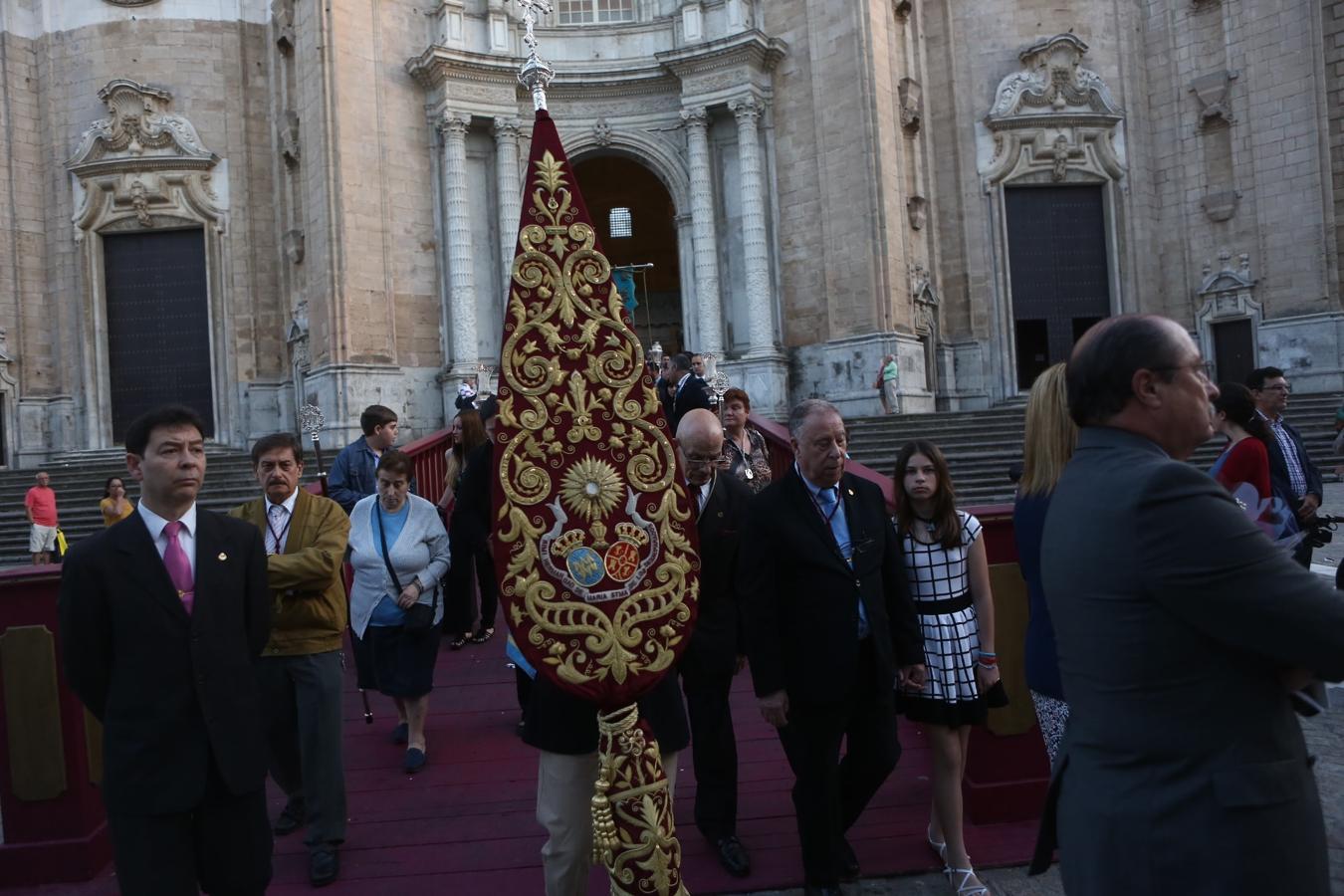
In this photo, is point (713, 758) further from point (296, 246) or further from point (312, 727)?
point (296, 246)

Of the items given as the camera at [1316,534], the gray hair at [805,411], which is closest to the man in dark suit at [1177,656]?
the gray hair at [805,411]

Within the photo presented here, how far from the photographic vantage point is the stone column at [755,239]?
19.5m

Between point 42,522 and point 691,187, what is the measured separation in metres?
12.4

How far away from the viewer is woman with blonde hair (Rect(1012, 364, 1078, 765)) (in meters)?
3.33

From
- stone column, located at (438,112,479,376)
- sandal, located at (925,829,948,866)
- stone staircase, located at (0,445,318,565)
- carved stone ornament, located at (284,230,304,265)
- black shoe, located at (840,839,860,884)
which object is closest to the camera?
black shoe, located at (840,839,860,884)

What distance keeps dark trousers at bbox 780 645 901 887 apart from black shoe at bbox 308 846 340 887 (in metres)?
1.98

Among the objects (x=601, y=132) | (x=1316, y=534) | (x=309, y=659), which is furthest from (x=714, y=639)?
(x=601, y=132)

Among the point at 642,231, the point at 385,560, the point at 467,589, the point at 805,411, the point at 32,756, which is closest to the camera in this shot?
the point at 805,411

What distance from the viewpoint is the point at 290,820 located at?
4949 mm

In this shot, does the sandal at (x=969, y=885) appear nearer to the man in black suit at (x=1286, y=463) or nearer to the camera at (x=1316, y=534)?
the man in black suit at (x=1286, y=463)

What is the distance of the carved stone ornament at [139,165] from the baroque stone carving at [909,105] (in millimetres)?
13567

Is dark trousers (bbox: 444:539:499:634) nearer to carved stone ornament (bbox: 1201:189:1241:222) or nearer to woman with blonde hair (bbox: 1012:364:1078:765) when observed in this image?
woman with blonde hair (bbox: 1012:364:1078:765)

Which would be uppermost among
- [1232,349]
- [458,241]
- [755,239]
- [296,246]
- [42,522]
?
[296,246]

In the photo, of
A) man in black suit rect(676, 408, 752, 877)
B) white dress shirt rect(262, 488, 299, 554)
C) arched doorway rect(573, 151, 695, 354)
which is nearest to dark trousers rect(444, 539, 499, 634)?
white dress shirt rect(262, 488, 299, 554)
